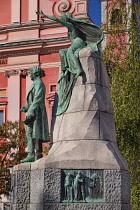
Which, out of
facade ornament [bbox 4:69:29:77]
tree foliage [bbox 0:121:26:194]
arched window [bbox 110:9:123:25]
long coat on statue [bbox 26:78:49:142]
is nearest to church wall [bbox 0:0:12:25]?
facade ornament [bbox 4:69:29:77]

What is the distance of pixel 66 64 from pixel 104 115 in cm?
118

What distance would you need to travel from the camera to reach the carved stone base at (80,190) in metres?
7.96

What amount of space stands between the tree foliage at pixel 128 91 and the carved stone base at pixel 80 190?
19.6 feet

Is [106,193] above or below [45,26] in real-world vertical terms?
below

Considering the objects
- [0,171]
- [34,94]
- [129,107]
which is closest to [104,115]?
[34,94]

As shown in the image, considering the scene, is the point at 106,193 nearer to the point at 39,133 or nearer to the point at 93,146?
the point at 93,146

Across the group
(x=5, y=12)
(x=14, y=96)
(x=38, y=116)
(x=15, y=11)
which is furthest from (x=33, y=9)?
(x=38, y=116)

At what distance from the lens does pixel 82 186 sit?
8039 millimetres

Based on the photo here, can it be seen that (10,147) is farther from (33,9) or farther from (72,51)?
(72,51)

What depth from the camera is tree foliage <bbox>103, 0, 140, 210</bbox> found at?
1477 centimetres

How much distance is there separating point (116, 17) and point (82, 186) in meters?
10.6

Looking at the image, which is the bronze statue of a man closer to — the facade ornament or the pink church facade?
the pink church facade

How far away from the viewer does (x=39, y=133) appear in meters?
8.84

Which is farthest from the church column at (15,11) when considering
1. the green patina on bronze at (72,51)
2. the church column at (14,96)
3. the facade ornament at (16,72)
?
the green patina on bronze at (72,51)
